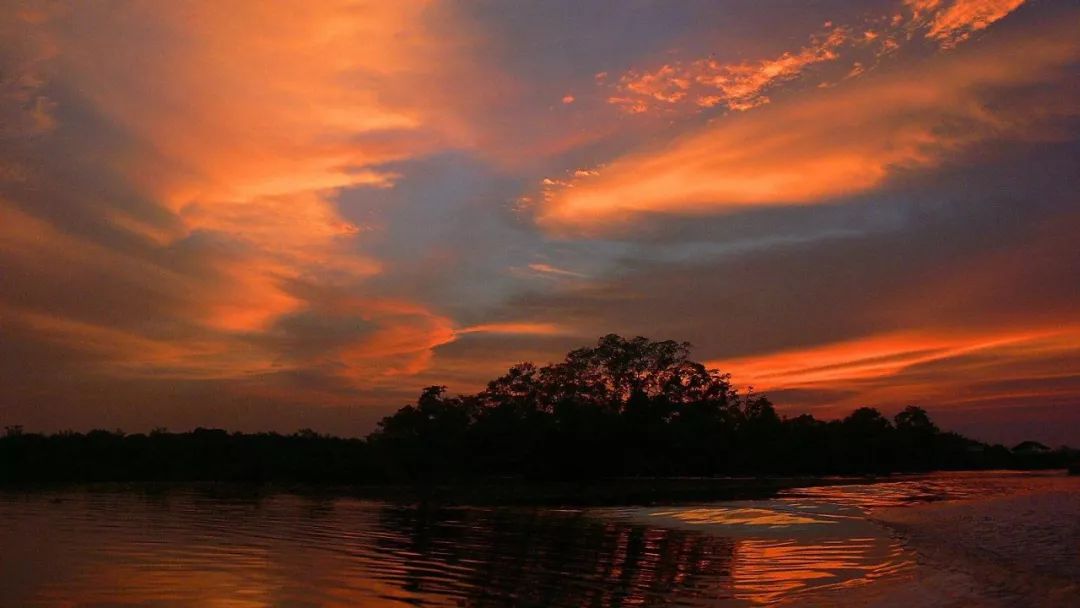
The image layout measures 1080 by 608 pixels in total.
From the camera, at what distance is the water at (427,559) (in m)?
15.1

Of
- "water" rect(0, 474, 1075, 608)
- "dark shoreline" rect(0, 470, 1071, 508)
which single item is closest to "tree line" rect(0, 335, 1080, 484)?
"dark shoreline" rect(0, 470, 1071, 508)

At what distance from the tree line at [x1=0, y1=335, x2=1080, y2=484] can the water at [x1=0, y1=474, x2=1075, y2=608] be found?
176ft

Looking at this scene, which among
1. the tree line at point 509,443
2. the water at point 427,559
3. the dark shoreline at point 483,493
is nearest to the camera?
the water at point 427,559

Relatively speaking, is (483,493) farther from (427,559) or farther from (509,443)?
(427,559)

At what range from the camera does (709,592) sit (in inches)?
636

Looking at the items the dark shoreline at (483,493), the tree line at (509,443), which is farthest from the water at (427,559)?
the tree line at (509,443)

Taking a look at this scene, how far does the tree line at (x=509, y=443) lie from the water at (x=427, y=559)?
53576mm

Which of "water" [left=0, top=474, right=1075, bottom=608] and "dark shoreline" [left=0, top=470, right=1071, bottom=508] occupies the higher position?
"water" [left=0, top=474, right=1075, bottom=608]

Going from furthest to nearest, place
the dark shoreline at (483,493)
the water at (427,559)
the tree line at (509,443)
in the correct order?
1. the tree line at (509,443)
2. the dark shoreline at (483,493)
3. the water at (427,559)

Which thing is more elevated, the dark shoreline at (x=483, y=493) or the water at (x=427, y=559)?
the water at (x=427, y=559)

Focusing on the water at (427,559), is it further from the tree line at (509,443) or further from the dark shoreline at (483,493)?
the tree line at (509,443)

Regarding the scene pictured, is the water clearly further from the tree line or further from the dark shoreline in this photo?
the tree line

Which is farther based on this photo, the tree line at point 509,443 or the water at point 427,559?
the tree line at point 509,443

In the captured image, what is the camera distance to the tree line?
87500 mm
